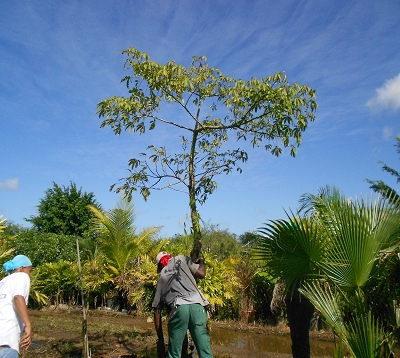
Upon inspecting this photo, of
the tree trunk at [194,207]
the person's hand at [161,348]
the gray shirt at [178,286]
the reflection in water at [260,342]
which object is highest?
the tree trunk at [194,207]

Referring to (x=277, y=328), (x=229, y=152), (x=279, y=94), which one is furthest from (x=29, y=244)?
(x=279, y=94)

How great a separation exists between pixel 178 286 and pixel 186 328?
0.48 metres

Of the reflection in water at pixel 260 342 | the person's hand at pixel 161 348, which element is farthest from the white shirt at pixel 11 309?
the reflection in water at pixel 260 342

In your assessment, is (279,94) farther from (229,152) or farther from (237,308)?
(237,308)

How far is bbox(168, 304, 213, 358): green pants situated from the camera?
15.5ft

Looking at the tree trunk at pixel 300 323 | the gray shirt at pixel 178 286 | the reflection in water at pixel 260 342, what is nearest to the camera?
the gray shirt at pixel 178 286

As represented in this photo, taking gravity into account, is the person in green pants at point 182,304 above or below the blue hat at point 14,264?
below

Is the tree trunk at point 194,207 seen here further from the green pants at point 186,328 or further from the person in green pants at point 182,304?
the green pants at point 186,328

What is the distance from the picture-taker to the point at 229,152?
5914mm

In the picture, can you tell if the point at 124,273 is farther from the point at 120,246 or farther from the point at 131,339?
the point at 131,339

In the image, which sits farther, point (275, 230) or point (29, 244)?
point (29, 244)

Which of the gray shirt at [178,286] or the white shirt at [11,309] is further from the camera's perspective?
the gray shirt at [178,286]

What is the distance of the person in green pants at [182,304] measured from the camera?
4.74 meters

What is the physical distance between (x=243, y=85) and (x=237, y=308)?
8.42m
